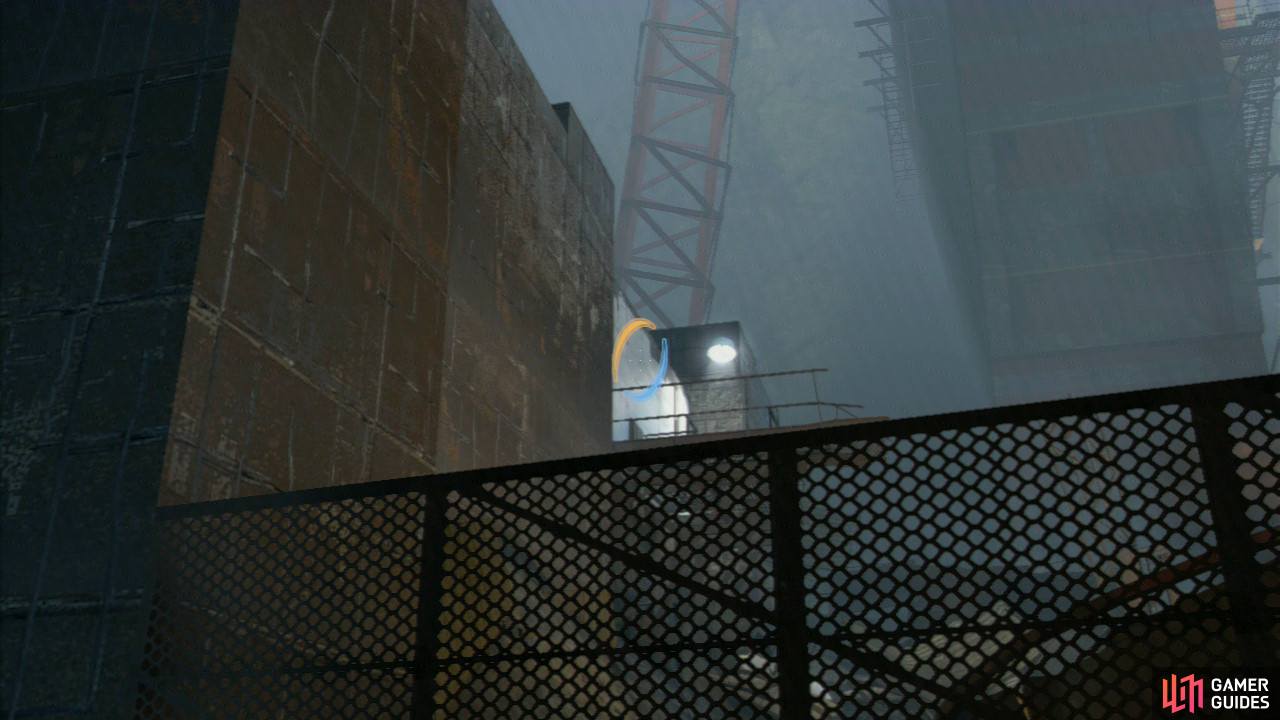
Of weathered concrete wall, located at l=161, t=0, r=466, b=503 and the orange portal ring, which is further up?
the orange portal ring

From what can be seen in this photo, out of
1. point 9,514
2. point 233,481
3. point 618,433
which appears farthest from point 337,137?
point 618,433

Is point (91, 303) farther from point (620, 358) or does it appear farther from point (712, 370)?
Result: point (712, 370)

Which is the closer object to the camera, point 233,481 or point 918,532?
point 918,532

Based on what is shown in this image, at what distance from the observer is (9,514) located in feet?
15.1

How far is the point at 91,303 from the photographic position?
493 centimetres

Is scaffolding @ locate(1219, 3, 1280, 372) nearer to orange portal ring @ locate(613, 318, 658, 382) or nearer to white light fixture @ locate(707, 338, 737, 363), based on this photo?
white light fixture @ locate(707, 338, 737, 363)

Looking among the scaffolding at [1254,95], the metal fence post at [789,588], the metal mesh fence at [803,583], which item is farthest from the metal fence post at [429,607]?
the scaffolding at [1254,95]

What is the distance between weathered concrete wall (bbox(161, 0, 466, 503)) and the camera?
500 cm

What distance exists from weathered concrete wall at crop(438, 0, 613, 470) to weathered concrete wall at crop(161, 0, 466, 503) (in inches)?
39.1

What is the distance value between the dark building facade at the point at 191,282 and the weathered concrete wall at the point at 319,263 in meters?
0.02

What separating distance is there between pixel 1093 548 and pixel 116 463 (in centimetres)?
416

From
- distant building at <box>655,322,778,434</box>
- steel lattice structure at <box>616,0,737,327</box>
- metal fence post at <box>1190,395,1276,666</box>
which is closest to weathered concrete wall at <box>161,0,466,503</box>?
metal fence post at <box>1190,395,1276,666</box>

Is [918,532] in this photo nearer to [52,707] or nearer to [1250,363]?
[52,707]

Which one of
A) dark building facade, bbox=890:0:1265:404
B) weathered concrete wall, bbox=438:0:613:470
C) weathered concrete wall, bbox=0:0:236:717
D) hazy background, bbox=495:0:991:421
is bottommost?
weathered concrete wall, bbox=0:0:236:717
